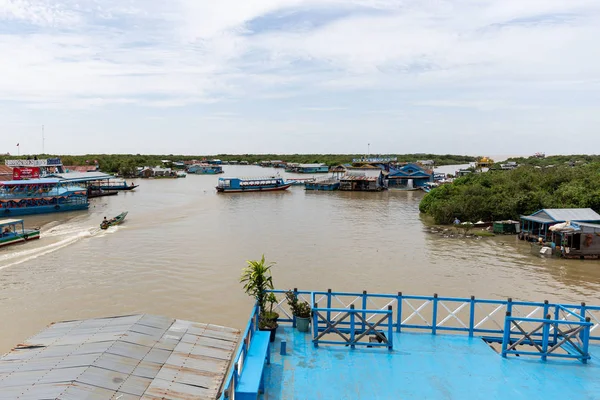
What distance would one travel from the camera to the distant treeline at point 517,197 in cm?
2778

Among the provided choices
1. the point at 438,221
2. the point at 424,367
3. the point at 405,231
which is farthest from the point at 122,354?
the point at 438,221

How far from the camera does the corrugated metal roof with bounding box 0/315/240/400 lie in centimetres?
Answer: 680

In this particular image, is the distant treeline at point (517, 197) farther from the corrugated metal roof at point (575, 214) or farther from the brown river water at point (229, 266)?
the brown river water at point (229, 266)

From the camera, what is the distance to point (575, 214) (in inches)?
945

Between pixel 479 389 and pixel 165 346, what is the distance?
5.96 m

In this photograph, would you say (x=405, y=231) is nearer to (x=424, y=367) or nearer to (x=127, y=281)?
(x=127, y=281)

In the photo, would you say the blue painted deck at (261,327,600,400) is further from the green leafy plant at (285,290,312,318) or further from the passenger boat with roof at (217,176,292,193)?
the passenger boat with roof at (217,176,292,193)

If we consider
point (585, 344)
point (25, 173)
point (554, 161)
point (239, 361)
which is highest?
point (554, 161)

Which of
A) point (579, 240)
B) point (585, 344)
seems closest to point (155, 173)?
point (579, 240)

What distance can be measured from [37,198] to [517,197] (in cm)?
4118

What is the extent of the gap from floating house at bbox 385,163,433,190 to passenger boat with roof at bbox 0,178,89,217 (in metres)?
44.0

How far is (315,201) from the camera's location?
49.7 m

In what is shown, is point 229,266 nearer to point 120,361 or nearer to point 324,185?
point 120,361

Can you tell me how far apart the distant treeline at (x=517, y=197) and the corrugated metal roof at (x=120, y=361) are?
85.7 ft
